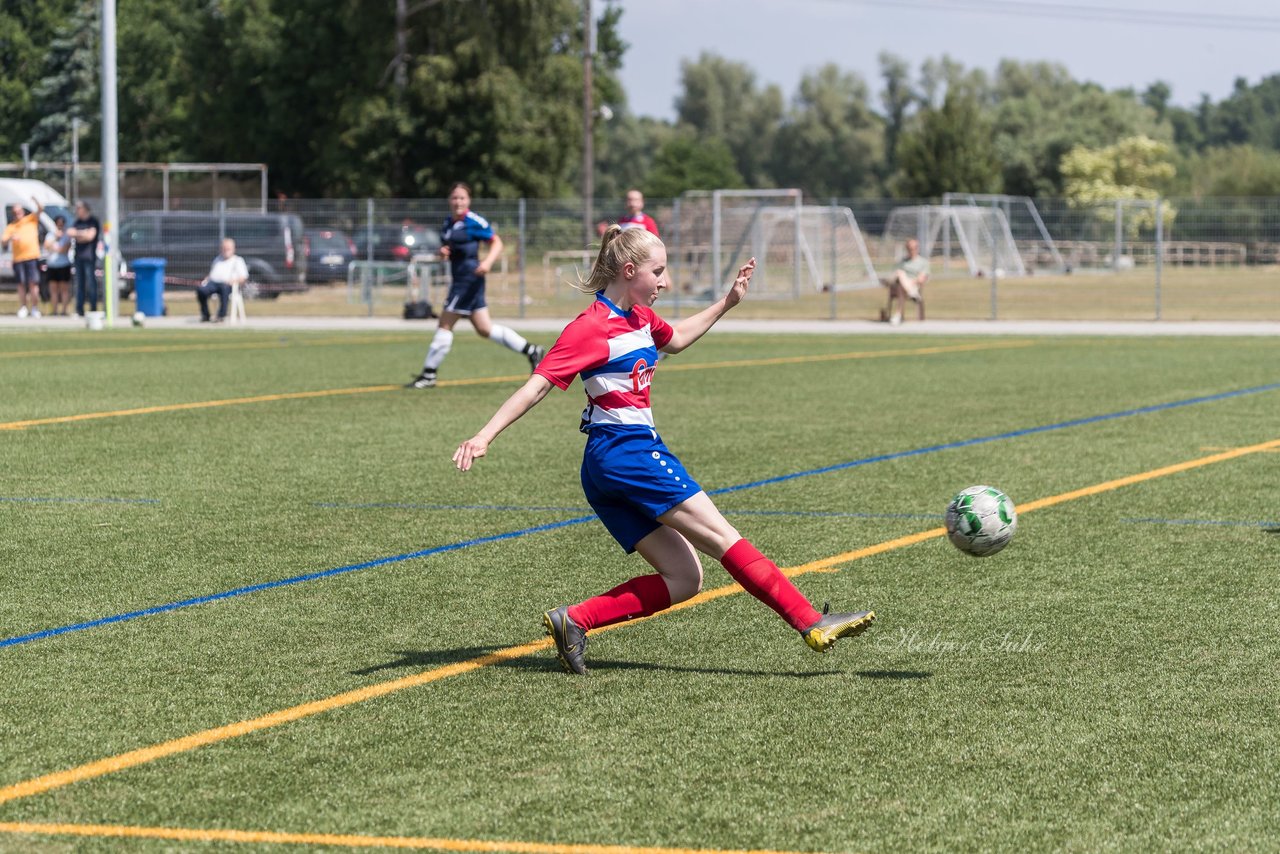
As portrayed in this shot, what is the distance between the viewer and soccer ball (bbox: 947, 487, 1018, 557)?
22.5 feet

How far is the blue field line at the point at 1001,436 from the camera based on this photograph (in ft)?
35.4

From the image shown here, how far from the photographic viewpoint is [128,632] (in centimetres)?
660

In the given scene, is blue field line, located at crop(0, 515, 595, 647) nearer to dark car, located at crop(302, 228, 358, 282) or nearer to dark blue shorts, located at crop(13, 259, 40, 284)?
dark blue shorts, located at crop(13, 259, 40, 284)

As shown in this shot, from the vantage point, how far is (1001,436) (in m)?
13.2

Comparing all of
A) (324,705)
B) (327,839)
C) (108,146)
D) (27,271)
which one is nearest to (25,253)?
(27,271)

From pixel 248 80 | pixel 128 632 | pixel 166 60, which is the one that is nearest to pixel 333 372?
pixel 128 632

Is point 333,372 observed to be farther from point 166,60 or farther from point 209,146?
point 166,60

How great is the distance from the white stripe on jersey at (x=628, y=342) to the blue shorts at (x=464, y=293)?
1082 cm

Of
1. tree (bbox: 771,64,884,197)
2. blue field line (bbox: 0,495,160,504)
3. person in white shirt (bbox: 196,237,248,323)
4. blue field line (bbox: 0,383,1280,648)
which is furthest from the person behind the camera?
tree (bbox: 771,64,884,197)

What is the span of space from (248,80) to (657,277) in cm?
6101

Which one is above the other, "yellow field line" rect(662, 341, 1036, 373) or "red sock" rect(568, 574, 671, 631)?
"yellow field line" rect(662, 341, 1036, 373)

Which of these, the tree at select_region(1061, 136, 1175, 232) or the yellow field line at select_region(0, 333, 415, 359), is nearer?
the yellow field line at select_region(0, 333, 415, 359)

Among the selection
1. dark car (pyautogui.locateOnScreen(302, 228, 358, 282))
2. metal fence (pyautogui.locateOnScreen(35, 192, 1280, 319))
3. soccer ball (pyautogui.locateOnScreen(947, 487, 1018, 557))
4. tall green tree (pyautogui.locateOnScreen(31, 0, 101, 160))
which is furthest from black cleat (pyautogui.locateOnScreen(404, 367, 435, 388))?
tall green tree (pyautogui.locateOnScreen(31, 0, 101, 160))

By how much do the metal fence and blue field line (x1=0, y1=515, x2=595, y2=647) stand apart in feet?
79.7
